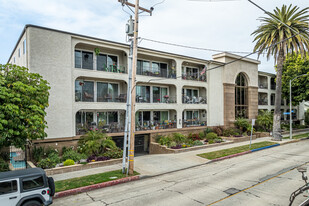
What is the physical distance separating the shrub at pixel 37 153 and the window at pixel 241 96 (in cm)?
2519

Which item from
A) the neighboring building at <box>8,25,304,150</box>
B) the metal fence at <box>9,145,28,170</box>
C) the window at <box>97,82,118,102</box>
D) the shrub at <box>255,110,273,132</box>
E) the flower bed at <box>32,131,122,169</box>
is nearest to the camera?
the metal fence at <box>9,145,28,170</box>

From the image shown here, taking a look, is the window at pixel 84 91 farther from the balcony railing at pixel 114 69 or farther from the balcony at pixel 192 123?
the balcony at pixel 192 123

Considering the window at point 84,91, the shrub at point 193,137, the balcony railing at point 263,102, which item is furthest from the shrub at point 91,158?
the balcony railing at point 263,102

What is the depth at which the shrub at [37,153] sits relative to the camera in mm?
15247

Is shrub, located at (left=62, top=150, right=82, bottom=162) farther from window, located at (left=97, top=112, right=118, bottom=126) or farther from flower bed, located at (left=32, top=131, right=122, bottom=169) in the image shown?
window, located at (left=97, top=112, right=118, bottom=126)

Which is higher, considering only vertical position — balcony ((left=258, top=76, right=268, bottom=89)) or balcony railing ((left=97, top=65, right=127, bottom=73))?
balcony ((left=258, top=76, right=268, bottom=89))

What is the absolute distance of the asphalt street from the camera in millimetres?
9375

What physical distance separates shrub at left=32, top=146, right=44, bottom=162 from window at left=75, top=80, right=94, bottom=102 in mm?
4743

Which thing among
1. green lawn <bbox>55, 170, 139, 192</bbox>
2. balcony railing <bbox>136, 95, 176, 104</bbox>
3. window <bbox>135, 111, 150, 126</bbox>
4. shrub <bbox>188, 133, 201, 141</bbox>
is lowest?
green lawn <bbox>55, 170, 139, 192</bbox>

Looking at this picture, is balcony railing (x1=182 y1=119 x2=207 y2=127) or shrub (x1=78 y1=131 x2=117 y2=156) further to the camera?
balcony railing (x1=182 y1=119 x2=207 y2=127)

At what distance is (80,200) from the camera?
9.92 metres

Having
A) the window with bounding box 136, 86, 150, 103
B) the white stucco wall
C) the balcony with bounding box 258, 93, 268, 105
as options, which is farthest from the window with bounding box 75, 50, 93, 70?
the balcony with bounding box 258, 93, 268, 105

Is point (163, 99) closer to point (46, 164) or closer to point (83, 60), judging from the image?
point (83, 60)

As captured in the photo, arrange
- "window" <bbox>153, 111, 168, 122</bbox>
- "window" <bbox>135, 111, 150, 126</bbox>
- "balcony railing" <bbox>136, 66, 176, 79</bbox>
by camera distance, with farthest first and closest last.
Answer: "window" <bbox>153, 111, 168, 122</bbox> → "window" <bbox>135, 111, 150, 126</bbox> → "balcony railing" <bbox>136, 66, 176, 79</bbox>
